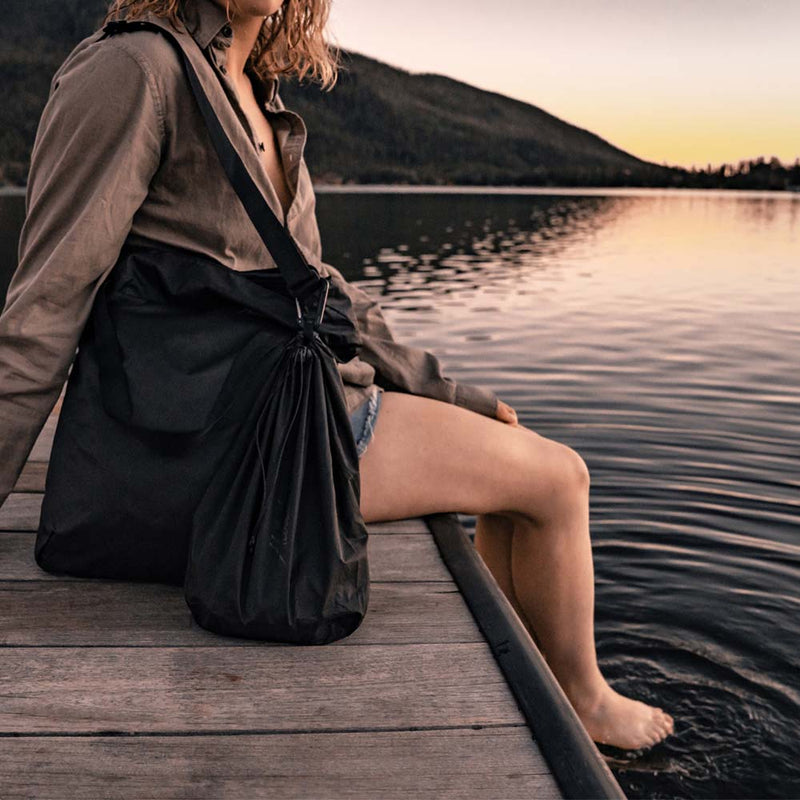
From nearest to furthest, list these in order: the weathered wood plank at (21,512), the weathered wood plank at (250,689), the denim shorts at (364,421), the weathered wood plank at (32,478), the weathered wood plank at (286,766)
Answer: the weathered wood plank at (286,766), the weathered wood plank at (250,689), the denim shorts at (364,421), the weathered wood plank at (21,512), the weathered wood plank at (32,478)

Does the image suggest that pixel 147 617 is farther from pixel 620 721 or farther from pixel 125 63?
pixel 620 721

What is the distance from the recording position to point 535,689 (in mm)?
1521

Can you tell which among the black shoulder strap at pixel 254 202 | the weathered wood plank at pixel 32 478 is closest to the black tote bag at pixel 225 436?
the black shoulder strap at pixel 254 202

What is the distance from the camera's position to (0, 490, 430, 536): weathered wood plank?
7.57 feet

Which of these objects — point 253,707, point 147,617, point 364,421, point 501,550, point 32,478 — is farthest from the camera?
point 32,478

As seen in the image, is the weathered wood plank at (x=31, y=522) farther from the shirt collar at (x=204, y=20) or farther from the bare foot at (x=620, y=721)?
the shirt collar at (x=204, y=20)

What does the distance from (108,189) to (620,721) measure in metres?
1.77

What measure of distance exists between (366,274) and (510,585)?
1818 cm

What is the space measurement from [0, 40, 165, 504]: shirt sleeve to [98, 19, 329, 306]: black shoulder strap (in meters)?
0.08

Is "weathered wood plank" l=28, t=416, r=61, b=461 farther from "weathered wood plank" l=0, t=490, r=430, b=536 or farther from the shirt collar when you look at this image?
the shirt collar

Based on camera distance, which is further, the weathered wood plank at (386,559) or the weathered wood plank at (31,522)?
the weathered wood plank at (31,522)

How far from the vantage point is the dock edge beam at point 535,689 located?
1.29 meters

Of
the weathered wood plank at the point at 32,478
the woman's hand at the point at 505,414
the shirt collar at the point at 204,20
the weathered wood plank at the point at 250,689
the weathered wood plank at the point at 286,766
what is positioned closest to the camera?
the weathered wood plank at the point at 286,766

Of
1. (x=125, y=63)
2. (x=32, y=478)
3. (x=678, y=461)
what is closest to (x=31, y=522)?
(x=32, y=478)
